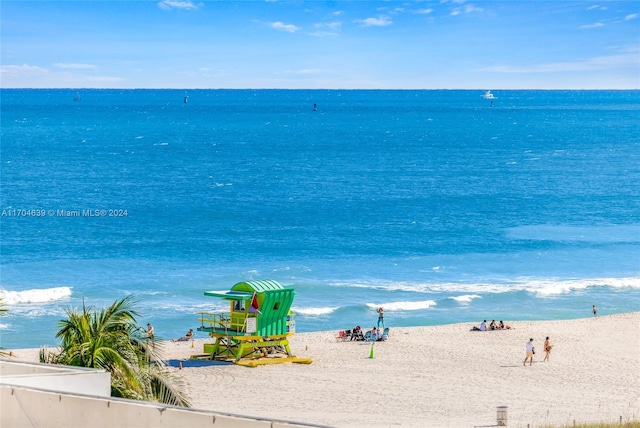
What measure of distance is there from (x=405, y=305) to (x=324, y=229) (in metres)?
24.0

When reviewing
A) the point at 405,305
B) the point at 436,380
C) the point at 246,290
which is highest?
the point at 246,290

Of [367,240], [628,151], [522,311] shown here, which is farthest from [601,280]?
[628,151]

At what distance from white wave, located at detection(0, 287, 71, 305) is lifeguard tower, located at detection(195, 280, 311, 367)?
17979 mm

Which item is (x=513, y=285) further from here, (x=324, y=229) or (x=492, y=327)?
(x=324, y=229)

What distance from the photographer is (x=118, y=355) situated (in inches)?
522

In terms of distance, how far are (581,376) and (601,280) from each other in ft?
76.0

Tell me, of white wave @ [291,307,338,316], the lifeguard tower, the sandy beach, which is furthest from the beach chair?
white wave @ [291,307,338,316]

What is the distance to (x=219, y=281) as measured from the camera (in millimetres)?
52312

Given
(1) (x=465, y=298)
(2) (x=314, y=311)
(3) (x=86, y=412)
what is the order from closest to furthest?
(3) (x=86, y=412)
(2) (x=314, y=311)
(1) (x=465, y=298)

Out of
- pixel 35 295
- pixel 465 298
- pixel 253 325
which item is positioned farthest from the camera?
pixel 35 295

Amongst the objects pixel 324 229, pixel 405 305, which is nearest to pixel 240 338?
pixel 405 305

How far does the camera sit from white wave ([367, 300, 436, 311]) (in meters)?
45.8

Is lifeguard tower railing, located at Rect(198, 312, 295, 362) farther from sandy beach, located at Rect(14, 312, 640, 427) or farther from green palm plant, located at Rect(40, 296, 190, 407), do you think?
green palm plant, located at Rect(40, 296, 190, 407)

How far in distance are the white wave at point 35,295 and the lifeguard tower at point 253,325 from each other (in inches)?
708
